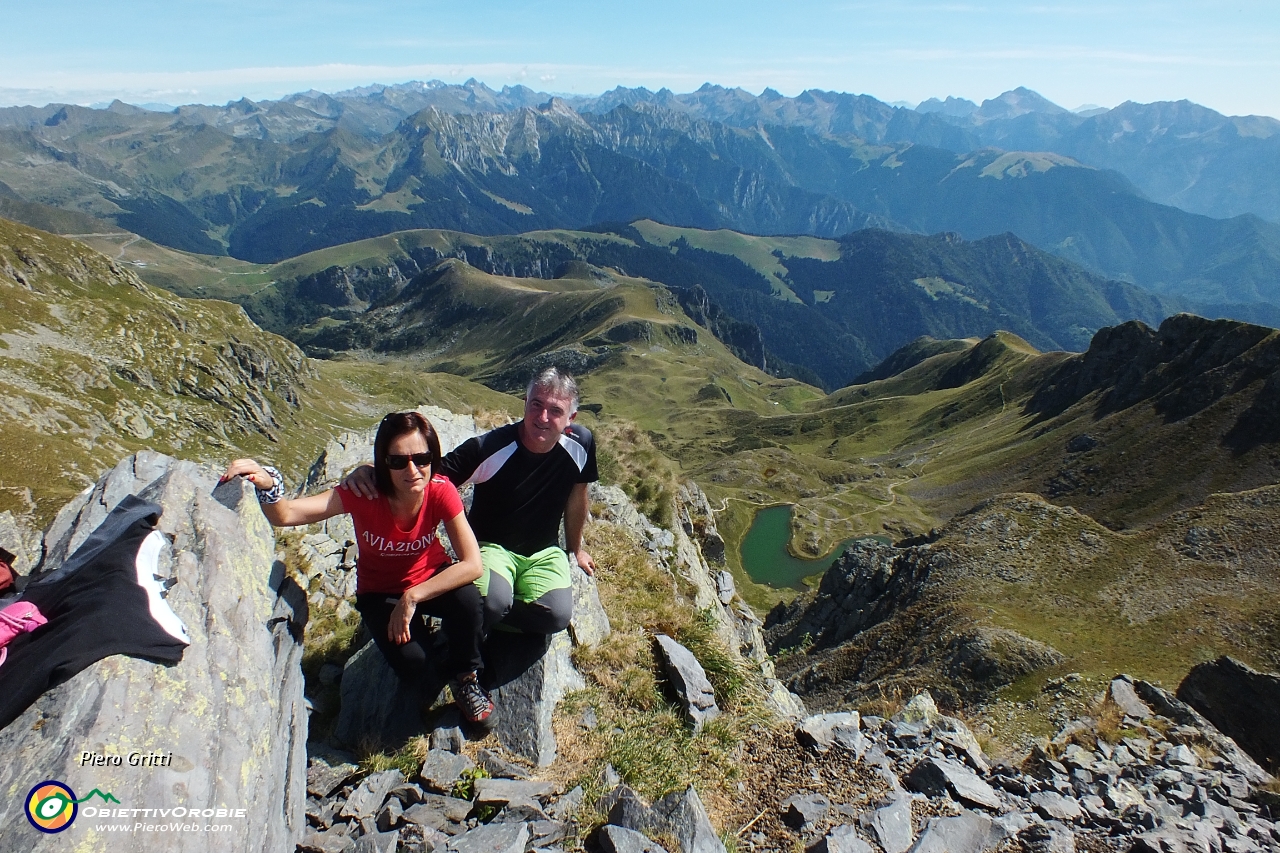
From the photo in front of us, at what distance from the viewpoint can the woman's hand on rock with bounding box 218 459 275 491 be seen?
8.84 metres

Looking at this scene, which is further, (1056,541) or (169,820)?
(1056,541)

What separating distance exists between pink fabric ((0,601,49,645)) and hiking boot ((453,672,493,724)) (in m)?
4.65

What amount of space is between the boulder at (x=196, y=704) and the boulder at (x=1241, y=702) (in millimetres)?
30384

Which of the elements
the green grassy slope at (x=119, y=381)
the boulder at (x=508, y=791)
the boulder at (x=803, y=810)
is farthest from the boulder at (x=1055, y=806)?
the green grassy slope at (x=119, y=381)

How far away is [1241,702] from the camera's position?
2530cm

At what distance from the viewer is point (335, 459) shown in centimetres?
1870

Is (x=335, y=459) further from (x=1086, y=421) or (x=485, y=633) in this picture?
(x=1086, y=421)

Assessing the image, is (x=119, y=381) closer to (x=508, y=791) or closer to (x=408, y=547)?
(x=408, y=547)

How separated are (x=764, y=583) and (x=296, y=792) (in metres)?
115

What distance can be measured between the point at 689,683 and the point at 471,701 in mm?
3793

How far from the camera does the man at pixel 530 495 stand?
10055 mm

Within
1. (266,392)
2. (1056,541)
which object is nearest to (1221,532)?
(1056,541)

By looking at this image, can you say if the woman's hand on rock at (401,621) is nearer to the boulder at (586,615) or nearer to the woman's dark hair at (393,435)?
the woman's dark hair at (393,435)

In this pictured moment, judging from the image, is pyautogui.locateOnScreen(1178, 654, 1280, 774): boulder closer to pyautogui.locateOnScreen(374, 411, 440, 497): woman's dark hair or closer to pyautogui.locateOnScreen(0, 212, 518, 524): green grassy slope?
pyautogui.locateOnScreen(374, 411, 440, 497): woman's dark hair
